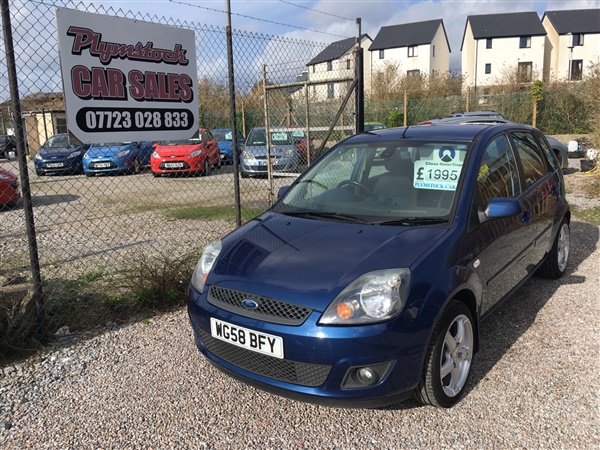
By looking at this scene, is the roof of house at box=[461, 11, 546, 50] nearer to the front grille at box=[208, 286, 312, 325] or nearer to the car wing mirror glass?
the car wing mirror glass

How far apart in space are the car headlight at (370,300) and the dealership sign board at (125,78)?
2725 millimetres

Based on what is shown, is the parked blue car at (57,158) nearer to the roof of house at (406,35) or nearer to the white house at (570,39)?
the roof of house at (406,35)

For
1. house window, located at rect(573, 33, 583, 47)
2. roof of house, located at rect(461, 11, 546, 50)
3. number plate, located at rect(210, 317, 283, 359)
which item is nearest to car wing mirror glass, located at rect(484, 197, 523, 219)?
number plate, located at rect(210, 317, 283, 359)

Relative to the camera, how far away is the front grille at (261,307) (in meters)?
2.62

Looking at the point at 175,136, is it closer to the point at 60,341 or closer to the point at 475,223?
the point at 60,341

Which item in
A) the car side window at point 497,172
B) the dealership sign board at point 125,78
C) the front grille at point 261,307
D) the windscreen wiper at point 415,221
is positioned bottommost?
the front grille at point 261,307

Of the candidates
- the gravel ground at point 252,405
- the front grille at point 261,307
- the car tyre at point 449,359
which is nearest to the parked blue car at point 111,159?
the gravel ground at point 252,405

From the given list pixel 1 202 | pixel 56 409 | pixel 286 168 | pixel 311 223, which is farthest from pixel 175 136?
pixel 1 202

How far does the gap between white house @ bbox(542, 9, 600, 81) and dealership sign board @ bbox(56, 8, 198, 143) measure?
187 ft

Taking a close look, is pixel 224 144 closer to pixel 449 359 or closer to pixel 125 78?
pixel 125 78

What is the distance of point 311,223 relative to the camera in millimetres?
3479

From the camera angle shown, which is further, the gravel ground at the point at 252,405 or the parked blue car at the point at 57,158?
→ the parked blue car at the point at 57,158

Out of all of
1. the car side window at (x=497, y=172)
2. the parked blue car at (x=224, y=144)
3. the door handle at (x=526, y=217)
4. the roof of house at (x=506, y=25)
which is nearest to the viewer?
the car side window at (x=497, y=172)

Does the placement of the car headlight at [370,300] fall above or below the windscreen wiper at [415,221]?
below
